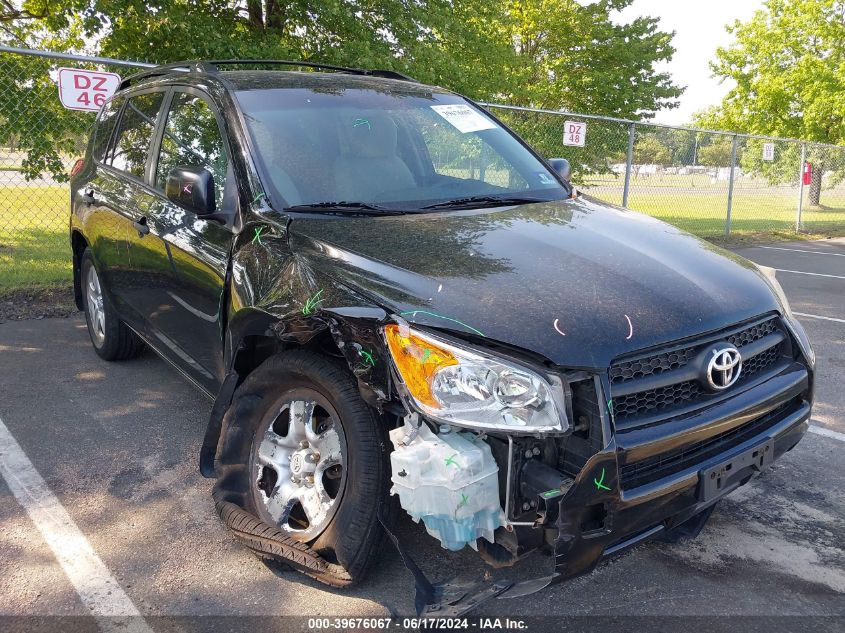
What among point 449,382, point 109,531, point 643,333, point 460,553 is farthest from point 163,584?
point 643,333

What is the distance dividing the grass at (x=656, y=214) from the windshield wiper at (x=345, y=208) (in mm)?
5342

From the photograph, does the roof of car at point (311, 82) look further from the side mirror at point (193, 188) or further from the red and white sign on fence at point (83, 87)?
the red and white sign on fence at point (83, 87)

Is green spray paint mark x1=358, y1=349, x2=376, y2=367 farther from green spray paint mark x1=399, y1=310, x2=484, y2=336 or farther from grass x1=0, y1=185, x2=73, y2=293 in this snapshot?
grass x1=0, y1=185, x2=73, y2=293

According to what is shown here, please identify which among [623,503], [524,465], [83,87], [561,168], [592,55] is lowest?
[623,503]

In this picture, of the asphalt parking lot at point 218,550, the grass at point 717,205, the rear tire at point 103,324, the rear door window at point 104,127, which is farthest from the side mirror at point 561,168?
the grass at point 717,205

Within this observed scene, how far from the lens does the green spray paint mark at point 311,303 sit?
251 centimetres

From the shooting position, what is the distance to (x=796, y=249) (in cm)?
1303

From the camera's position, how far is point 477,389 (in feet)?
6.98

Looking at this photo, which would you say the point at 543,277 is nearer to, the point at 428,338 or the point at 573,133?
the point at 428,338

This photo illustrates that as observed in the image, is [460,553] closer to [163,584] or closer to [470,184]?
[163,584]

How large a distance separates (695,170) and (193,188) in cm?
1325

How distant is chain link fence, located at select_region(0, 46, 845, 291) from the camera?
7.67m

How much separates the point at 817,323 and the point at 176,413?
6012 millimetres

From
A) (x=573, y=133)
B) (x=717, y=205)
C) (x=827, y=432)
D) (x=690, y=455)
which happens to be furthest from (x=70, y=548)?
(x=717, y=205)
